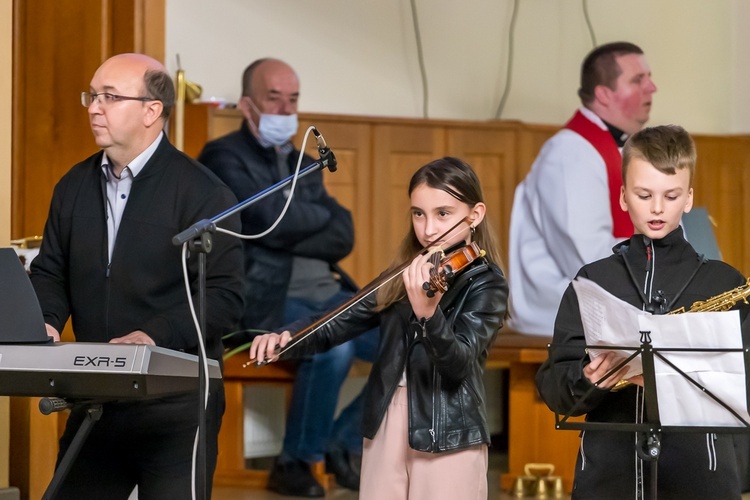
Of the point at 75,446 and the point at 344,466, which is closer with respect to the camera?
the point at 75,446

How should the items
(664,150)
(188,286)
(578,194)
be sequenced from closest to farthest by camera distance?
(188,286), (664,150), (578,194)

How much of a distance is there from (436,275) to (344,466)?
2.73 meters

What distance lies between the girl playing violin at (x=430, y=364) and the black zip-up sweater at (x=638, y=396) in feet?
0.73

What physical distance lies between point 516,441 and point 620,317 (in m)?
2.96

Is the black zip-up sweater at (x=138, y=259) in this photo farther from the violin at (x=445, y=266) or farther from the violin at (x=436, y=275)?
the violin at (x=445, y=266)

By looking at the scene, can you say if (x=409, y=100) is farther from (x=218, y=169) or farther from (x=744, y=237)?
(x=744, y=237)

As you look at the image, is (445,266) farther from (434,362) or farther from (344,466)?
(344,466)

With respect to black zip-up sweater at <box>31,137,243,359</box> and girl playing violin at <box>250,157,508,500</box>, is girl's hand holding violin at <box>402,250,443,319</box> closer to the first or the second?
girl playing violin at <box>250,157,508,500</box>

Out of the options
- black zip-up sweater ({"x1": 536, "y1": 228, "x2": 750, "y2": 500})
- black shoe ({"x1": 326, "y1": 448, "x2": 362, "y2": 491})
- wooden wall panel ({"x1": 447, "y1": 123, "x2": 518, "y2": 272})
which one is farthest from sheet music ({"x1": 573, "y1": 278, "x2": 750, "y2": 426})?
wooden wall panel ({"x1": 447, "y1": 123, "x2": 518, "y2": 272})

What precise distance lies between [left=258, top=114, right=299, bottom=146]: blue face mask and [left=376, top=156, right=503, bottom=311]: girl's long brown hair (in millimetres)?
2486

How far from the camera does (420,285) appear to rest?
97.1 inches

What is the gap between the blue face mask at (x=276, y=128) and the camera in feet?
17.6

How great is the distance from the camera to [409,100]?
6.75 m

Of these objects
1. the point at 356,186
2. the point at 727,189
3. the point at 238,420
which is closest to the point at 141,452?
the point at 238,420
